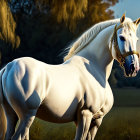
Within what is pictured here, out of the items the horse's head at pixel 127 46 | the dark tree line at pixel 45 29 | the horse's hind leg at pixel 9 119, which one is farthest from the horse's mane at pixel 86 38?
the dark tree line at pixel 45 29

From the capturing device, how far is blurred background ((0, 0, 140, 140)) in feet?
17.6

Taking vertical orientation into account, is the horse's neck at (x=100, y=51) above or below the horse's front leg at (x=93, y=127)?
above

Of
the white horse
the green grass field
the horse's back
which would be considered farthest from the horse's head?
the green grass field

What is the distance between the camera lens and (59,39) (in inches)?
277

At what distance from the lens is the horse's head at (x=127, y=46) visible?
275 cm

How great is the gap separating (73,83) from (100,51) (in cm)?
58

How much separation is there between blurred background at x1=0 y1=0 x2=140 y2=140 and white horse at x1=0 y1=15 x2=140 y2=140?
2.50 meters

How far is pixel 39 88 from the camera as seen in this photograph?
7.69 ft

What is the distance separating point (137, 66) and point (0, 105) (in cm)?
125

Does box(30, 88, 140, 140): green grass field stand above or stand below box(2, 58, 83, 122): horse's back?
below

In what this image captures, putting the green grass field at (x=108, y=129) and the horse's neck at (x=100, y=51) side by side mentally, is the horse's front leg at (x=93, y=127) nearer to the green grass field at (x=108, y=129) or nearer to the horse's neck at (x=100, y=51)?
the horse's neck at (x=100, y=51)

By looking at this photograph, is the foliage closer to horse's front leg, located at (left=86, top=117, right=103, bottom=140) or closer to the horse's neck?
the horse's neck

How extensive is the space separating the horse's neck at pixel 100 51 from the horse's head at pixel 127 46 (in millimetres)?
169

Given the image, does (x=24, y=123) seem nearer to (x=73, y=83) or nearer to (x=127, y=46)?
(x=73, y=83)
